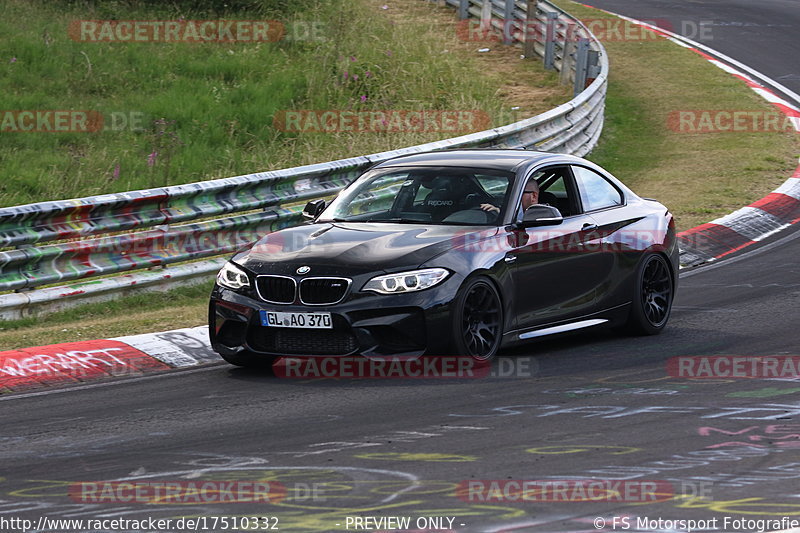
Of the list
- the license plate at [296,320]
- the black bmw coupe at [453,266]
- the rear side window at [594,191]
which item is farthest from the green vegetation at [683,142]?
the license plate at [296,320]

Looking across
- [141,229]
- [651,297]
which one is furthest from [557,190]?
[141,229]

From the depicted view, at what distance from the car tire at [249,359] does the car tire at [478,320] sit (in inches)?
52.4

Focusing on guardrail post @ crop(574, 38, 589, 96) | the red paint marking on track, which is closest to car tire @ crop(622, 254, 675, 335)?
the red paint marking on track

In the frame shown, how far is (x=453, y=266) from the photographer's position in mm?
8633

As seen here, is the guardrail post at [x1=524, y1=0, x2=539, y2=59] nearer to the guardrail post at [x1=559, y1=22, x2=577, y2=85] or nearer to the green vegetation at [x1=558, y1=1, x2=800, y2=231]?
the green vegetation at [x1=558, y1=1, x2=800, y2=231]

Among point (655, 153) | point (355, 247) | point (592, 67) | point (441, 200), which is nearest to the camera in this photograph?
point (355, 247)

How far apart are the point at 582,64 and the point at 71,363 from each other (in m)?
15.3

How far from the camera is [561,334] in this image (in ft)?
31.9

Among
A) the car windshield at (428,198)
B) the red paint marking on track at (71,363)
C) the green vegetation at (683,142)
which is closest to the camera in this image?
the red paint marking on track at (71,363)

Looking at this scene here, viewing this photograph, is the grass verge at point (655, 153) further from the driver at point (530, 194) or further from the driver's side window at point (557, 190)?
the driver's side window at point (557, 190)

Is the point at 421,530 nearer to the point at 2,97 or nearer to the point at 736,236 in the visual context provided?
the point at 736,236

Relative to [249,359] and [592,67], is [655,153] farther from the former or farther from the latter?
[249,359]

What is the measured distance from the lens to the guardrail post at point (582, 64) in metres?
22.7

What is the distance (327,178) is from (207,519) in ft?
27.1
